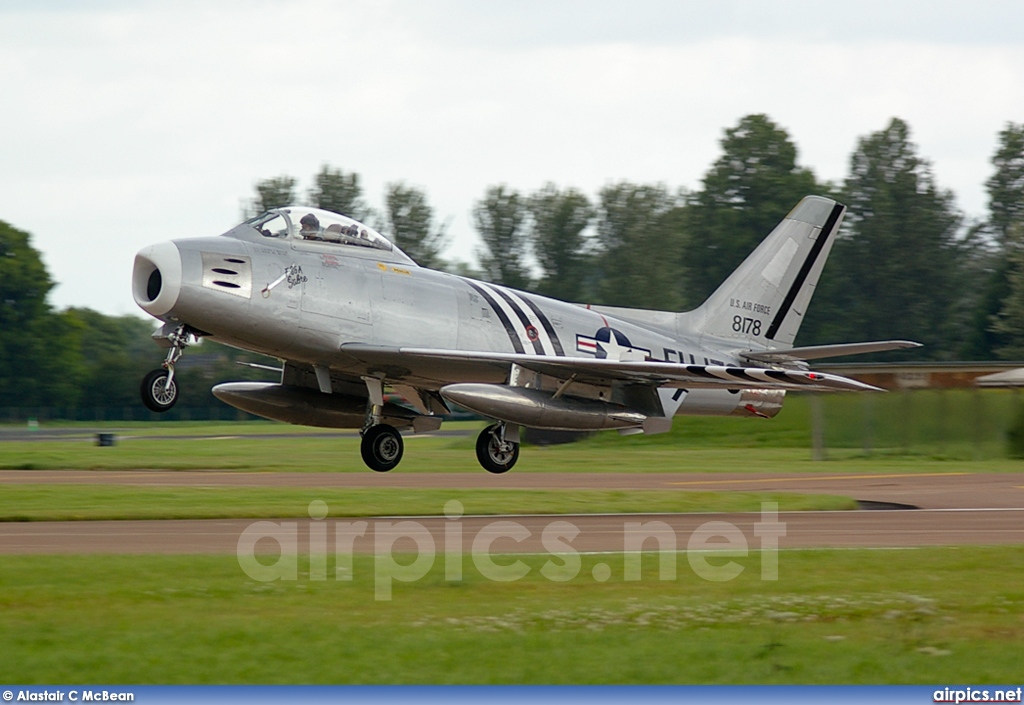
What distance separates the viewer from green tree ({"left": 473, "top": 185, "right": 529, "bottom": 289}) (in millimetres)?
76438

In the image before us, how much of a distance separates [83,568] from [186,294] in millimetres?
4588

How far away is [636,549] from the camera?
15711 millimetres

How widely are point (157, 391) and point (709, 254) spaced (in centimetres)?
7024

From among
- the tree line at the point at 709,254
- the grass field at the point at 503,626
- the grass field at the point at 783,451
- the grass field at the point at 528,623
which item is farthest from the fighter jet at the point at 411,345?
the tree line at the point at 709,254

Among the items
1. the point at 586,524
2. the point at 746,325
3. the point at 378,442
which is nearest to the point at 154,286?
the point at 378,442

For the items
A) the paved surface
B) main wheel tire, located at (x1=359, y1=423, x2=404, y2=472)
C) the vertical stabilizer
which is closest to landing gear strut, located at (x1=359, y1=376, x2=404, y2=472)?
main wheel tire, located at (x1=359, y1=423, x2=404, y2=472)

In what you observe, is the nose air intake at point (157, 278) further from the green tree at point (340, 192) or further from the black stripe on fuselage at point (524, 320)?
the green tree at point (340, 192)

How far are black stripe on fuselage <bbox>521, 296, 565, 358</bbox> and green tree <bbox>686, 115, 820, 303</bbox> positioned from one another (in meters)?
62.5

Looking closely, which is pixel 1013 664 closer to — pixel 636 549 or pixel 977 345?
pixel 636 549

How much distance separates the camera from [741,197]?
8638cm

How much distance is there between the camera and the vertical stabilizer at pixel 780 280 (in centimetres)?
2342

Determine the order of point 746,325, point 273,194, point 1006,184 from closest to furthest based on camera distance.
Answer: point 746,325, point 273,194, point 1006,184

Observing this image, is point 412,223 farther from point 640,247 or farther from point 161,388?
point 161,388

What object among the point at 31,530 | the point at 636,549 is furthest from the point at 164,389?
the point at 636,549
